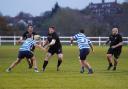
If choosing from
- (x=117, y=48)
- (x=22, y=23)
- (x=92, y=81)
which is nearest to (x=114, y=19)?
(x=22, y=23)

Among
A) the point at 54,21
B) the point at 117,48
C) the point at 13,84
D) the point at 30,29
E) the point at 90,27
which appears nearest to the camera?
the point at 13,84

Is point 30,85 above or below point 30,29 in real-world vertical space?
below

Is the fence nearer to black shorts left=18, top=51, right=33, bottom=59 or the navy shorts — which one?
the navy shorts

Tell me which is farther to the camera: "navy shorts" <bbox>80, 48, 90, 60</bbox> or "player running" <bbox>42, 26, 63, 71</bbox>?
"player running" <bbox>42, 26, 63, 71</bbox>

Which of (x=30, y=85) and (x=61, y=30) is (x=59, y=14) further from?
(x=30, y=85)

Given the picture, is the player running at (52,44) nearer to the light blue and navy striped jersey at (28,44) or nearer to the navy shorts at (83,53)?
the light blue and navy striped jersey at (28,44)

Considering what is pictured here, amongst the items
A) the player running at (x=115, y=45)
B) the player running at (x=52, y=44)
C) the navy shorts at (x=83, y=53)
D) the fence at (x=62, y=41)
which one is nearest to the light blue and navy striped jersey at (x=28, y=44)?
the player running at (x=52, y=44)

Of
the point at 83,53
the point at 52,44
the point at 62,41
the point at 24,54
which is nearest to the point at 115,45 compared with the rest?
the point at 83,53

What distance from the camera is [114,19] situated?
102938 millimetres

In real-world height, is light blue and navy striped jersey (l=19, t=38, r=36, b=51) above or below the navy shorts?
above

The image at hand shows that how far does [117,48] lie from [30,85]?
30.3 feet

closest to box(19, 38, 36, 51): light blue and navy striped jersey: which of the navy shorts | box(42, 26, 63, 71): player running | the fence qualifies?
box(42, 26, 63, 71): player running

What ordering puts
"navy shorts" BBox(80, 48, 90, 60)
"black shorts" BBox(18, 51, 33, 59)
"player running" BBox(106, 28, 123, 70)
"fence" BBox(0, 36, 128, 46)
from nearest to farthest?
"black shorts" BBox(18, 51, 33, 59) → "navy shorts" BBox(80, 48, 90, 60) → "player running" BBox(106, 28, 123, 70) → "fence" BBox(0, 36, 128, 46)

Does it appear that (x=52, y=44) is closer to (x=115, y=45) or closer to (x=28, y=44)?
(x=28, y=44)
